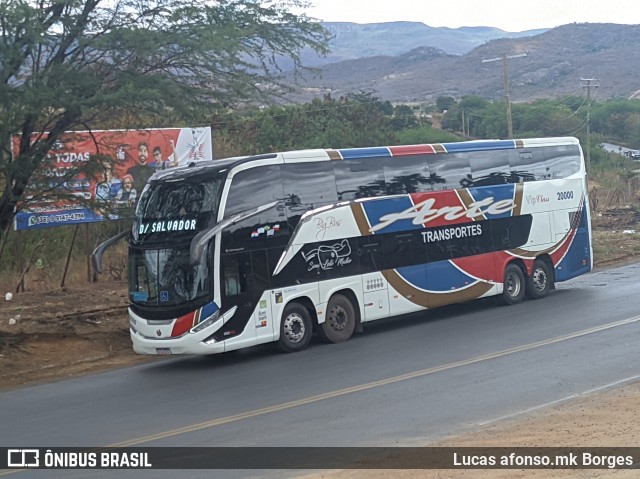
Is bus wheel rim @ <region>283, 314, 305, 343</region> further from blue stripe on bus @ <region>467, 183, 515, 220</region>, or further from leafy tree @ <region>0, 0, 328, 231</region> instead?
blue stripe on bus @ <region>467, 183, 515, 220</region>

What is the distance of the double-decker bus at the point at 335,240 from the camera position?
16875 mm

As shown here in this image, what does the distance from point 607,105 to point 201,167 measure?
251 feet

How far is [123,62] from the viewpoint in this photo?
17562 millimetres

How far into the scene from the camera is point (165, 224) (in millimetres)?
17156

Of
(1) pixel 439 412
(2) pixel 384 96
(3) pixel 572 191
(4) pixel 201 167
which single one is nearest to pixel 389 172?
(4) pixel 201 167

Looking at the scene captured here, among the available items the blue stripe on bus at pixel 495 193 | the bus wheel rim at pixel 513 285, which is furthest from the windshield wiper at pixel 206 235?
the bus wheel rim at pixel 513 285

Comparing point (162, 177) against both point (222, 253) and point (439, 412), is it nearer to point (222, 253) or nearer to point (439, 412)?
point (222, 253)

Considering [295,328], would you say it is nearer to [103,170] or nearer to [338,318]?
[338,318]

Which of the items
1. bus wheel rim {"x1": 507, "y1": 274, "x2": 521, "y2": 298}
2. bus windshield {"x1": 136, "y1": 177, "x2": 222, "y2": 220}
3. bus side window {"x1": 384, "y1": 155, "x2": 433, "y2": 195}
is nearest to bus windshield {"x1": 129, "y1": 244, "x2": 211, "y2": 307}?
bus windshield {"x1": 136, "y1": 177, "x2": 222, "y2": 220}

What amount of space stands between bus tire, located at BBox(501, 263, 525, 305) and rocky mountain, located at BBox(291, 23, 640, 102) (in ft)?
264

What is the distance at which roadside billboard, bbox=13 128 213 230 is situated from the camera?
1853 centimetres

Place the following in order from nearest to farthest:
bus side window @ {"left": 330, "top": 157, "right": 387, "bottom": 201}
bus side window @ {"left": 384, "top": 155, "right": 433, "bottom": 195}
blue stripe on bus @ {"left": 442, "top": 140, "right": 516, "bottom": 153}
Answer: bus side window @ {"left": 330, "top": 157, "right": 387, "bottom": 201}
bus side window @ {"left": 384, "top": 155, "right": 433, "bottom": 195}
blue stripe on bus @ {"left": 442, "top": 140, "right": 516, "bottom": 153}

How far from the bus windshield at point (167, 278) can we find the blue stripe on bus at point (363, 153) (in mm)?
4278

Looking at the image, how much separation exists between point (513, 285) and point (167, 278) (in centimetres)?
968
